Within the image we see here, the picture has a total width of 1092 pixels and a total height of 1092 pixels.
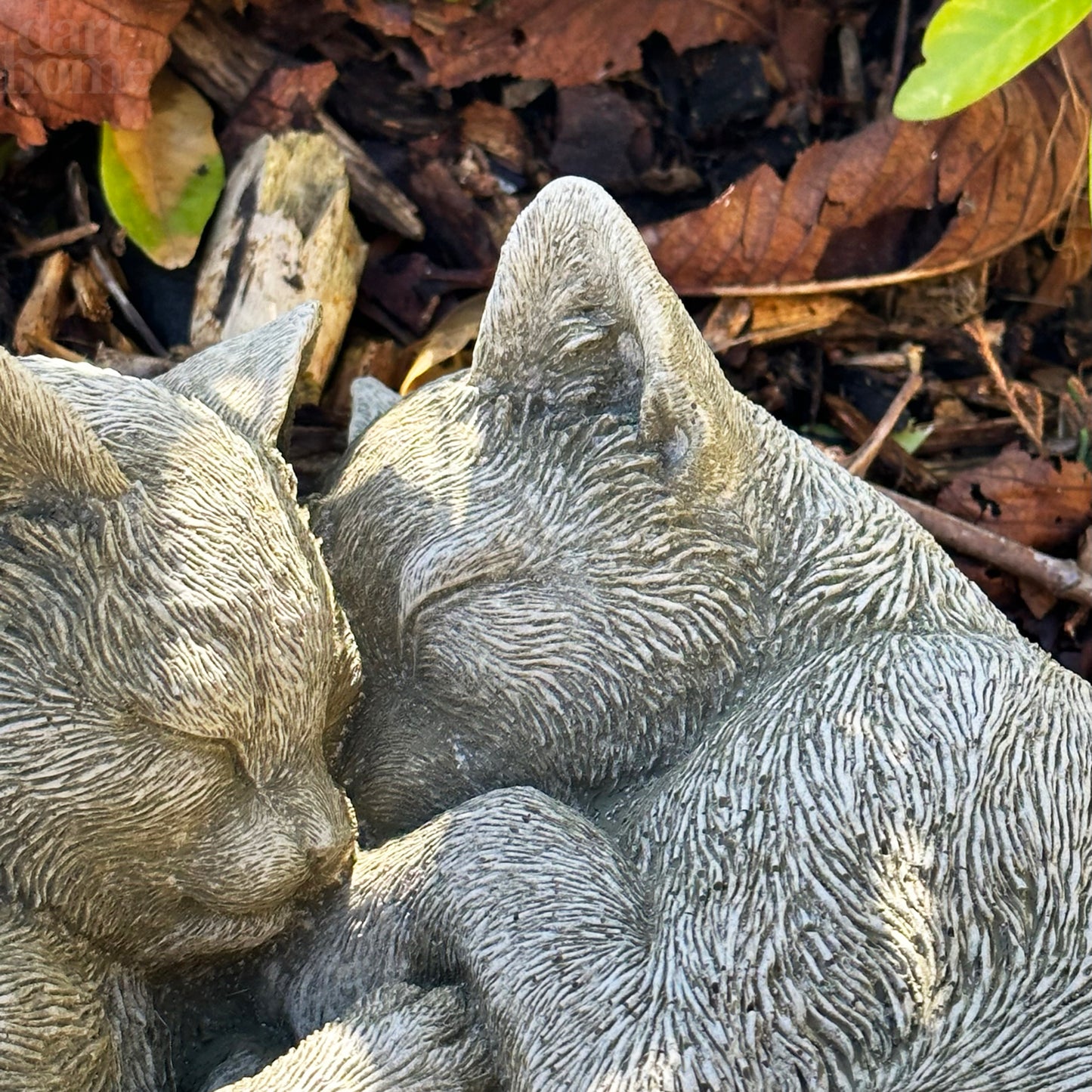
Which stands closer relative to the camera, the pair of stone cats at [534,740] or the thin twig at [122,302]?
the pair of stone cats at [534,740]

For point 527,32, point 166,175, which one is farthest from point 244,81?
point 527,32

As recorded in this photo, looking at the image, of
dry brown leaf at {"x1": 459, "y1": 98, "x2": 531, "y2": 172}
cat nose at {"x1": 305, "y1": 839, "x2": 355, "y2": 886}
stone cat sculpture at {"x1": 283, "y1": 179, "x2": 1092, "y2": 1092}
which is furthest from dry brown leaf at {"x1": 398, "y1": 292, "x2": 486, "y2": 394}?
cat nose at {"x1": 305, "y1": 839, "x2": 355, "y2": 886}

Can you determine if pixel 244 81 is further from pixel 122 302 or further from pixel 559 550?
pixel 559 550

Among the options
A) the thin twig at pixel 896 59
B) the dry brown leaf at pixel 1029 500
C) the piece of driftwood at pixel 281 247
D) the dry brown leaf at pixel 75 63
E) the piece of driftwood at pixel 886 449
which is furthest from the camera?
the thin twig at pixel 896 59

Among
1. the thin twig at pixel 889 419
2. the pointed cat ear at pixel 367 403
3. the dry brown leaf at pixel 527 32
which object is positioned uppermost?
the dry brown leaf at pixel 527 32

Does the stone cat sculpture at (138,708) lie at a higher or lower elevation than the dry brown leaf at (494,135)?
lower

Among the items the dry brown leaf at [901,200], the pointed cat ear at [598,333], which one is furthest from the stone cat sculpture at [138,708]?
the dry brown leaf at [901,200]

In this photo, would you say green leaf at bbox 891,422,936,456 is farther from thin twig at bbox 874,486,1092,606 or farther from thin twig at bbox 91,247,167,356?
thin twig at bbox 91,247,167,356

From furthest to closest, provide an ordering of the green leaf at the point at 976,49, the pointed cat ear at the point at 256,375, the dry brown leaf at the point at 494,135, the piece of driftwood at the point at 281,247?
the dry brown leaf at the point at 494,135
the piece of driftwood at the point at 281,247
the green leaf at the point at 976,49
the pointed cat ear at the point at 256,375

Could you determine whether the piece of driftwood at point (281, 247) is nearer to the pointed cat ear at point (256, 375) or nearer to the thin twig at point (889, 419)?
the pointed cat ear at point (256, 375)
